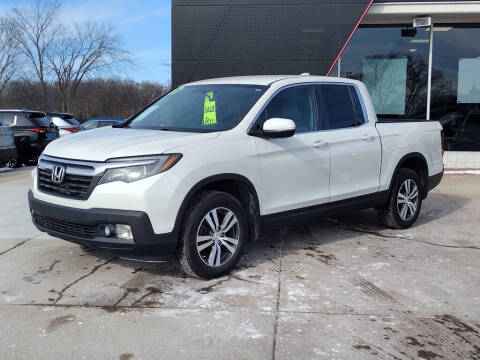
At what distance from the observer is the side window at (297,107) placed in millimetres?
4891

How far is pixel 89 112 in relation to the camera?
48031 mm

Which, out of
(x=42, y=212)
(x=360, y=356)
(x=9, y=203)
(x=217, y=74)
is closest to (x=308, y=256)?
(x=360, y=356)

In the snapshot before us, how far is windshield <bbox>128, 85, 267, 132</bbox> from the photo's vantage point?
15.4 ft

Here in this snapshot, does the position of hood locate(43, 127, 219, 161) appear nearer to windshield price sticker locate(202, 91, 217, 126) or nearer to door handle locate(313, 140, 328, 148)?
windshield price sticker locate(202, 91, 217, 126)

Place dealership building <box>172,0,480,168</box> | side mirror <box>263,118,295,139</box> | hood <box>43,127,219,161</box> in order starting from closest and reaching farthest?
hood <box>43,127,219,161</box>
side mirror <box>263,118,295,139</box>
dealership building <box>172,0,480,168</box>

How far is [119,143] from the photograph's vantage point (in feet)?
13.7

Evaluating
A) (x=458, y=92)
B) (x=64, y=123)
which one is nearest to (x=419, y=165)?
(x=458, y=92)

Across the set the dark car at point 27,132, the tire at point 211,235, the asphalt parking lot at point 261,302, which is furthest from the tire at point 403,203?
the dark car at point 27,132

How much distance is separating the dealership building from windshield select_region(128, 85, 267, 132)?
5755mm

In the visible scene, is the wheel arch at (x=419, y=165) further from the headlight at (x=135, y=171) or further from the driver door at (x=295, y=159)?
the headlight at (x=135, y=171)

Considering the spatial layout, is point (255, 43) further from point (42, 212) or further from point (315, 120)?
point (42, 212)

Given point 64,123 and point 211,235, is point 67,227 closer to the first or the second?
point 211,235

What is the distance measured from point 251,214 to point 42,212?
182 cm

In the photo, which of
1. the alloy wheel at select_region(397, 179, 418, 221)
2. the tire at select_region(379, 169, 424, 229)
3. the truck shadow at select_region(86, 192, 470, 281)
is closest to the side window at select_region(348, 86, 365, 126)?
the tire at select_region(379, 169, 424, 229)
